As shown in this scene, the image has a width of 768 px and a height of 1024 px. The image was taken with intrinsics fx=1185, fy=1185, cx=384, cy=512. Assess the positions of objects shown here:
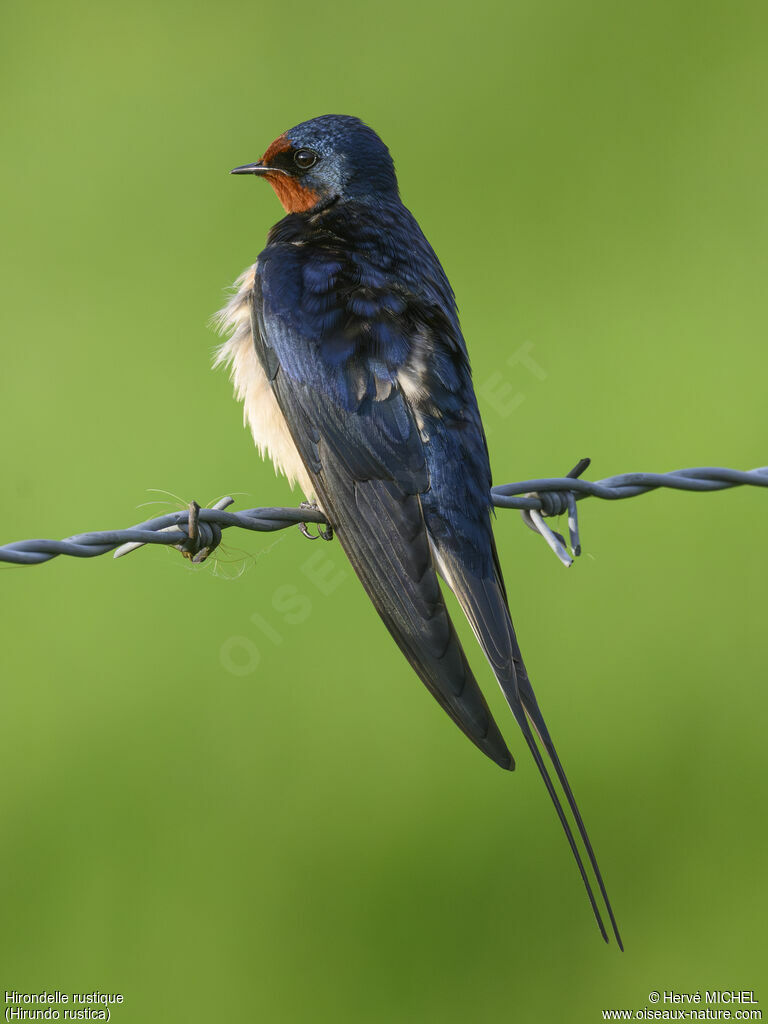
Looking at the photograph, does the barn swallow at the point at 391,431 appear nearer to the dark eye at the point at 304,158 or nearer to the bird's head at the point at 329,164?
the bird's head at the point at 329,164

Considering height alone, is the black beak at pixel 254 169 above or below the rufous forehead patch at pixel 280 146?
below

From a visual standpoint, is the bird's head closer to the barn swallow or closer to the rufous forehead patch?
the rufous forehead patch

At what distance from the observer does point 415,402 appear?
3.40 metres

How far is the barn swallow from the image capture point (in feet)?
10.4

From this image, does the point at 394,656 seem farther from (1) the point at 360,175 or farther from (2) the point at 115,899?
(1) the point at 360,175

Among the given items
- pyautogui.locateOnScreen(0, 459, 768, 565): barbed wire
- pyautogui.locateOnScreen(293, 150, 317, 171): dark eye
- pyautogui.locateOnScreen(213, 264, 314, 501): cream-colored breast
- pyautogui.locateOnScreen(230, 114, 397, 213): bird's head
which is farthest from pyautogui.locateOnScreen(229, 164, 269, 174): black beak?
pyautogui.locateOnScreen(0, 459, 768, 565): barbed wire

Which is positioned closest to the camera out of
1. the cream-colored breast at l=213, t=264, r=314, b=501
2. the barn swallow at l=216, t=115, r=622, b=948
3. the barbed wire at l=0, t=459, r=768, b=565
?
the barbed wire at l=0, t=459, r=768, b=565

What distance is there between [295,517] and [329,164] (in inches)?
67.9

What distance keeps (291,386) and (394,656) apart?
→ 221 cm

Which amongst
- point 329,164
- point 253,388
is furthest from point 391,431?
point 329,164

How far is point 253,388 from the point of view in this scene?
3752mm

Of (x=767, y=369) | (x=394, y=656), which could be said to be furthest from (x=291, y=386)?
(x=767, y=369)

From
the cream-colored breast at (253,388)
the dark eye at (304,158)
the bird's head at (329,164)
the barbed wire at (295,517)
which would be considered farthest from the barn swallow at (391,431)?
the dark eye at (304,158)

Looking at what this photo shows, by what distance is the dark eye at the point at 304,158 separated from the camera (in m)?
4.22
